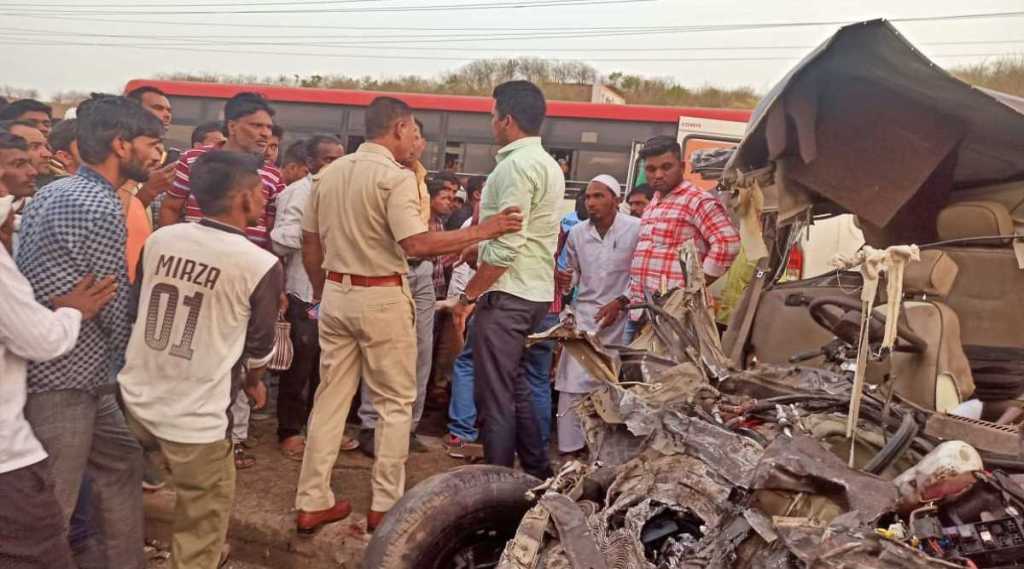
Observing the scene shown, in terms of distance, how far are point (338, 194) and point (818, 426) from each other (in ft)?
7.63

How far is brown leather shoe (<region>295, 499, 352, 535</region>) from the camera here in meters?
3.62

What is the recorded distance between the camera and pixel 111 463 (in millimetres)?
2971

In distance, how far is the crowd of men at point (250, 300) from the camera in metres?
2.68

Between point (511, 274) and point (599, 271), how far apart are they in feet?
3.67

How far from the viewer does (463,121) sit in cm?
1291

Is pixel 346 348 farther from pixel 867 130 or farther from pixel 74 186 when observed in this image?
pixel 867 130

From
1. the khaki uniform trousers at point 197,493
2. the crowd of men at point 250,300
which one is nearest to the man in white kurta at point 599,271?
the crowd of men at point 250,300

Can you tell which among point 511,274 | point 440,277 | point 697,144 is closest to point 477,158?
point 697,144

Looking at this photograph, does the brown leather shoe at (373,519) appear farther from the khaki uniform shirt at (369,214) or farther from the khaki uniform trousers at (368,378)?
the khaki uniform shirt at (369,214)

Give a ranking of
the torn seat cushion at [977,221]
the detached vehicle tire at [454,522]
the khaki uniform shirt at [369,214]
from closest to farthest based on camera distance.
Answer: the detached vehicle tire at [454,522]
the torn seat cushion at [977,221]
the khaki uniform shirt at [369,214]

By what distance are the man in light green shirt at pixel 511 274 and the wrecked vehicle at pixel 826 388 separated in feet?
2.25

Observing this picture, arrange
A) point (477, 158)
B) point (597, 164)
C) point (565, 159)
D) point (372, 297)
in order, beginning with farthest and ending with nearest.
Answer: point (477, 158)
point (565, 159)
point (597, 164)
point (372, 297)

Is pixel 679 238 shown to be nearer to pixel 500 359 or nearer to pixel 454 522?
pixel 500 359

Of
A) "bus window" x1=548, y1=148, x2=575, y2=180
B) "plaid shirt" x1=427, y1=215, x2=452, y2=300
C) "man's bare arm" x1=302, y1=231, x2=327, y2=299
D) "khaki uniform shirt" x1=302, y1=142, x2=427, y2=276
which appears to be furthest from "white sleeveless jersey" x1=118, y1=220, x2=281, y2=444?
"bus window" x1=548, y1=148, x2=575, y2=180
